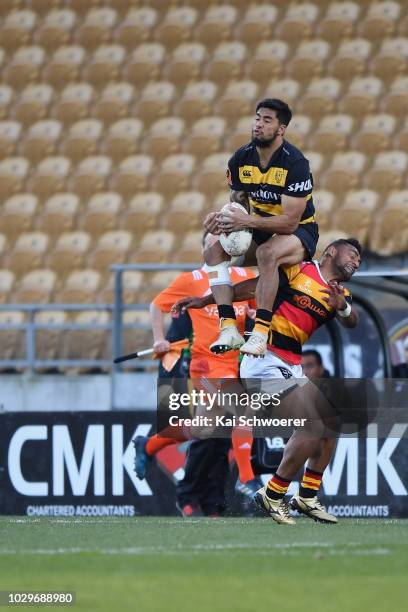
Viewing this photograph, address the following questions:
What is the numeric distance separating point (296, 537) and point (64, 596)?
225 centimetres

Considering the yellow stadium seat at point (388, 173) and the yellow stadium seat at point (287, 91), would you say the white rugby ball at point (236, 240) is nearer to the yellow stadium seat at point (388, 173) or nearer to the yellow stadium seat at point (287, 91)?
the yellow stadium seat at point (388, 173)

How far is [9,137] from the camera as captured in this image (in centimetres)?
1891

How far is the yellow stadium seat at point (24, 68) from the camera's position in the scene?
65.6 feet

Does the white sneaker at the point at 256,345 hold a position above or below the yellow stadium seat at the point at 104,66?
below

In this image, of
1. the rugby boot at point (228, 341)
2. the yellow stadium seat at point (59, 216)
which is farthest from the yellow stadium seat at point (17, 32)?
the rugby boot at point (228, 341)

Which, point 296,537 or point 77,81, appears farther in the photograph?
point 77,81

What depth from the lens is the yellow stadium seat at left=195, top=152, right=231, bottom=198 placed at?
16.9m

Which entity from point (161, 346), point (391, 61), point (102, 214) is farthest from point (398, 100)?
point (161, 346)

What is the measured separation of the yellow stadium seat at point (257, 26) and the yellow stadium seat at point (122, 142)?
223 centimetres

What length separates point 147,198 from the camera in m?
17.0

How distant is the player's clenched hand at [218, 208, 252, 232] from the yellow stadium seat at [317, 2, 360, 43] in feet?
36.4

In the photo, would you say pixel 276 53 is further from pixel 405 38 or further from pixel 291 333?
pixel 291 333

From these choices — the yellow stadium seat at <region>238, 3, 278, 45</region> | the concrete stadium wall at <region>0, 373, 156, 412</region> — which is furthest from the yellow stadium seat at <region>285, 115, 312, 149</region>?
the concrete stadium wall at <region>0, 373, 156, 412</region>

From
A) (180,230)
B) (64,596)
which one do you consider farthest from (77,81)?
(64,596)
